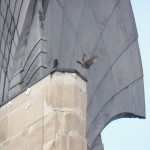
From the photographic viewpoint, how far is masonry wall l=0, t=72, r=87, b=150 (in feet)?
17.6

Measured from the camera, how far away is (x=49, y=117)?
18.1 ft

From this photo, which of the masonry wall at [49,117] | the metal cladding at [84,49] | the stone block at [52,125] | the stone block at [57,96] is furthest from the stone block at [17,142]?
the metal cladding at [84,49]

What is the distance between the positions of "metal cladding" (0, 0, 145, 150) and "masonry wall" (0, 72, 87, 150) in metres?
1.03

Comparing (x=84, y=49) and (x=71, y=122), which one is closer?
(x=71, y=122)

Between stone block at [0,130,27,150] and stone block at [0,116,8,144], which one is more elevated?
stone block at [0,116,8,144]

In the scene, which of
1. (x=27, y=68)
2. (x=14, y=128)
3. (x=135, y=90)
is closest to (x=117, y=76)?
(x=135, y=90)

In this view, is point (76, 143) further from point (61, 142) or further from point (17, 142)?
point (17, 142)

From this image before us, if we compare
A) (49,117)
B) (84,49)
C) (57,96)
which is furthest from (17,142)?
(84,49)

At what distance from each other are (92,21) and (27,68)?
7.23 ft

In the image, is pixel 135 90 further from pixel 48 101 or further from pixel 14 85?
pixel 48 101

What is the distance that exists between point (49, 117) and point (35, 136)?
0.17 metres

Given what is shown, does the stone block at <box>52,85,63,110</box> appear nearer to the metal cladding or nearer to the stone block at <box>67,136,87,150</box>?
the stone block at <box>67,136,87,150</box>

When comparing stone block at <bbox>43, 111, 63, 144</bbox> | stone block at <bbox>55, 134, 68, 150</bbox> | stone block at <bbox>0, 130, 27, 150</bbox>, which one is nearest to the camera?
stone block at <bbox>55, 134, 68, 150</bbox>

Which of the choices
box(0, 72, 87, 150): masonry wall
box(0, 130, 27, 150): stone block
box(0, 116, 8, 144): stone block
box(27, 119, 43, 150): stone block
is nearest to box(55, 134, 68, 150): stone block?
box(0, 72, 87, 150): masonry wall
